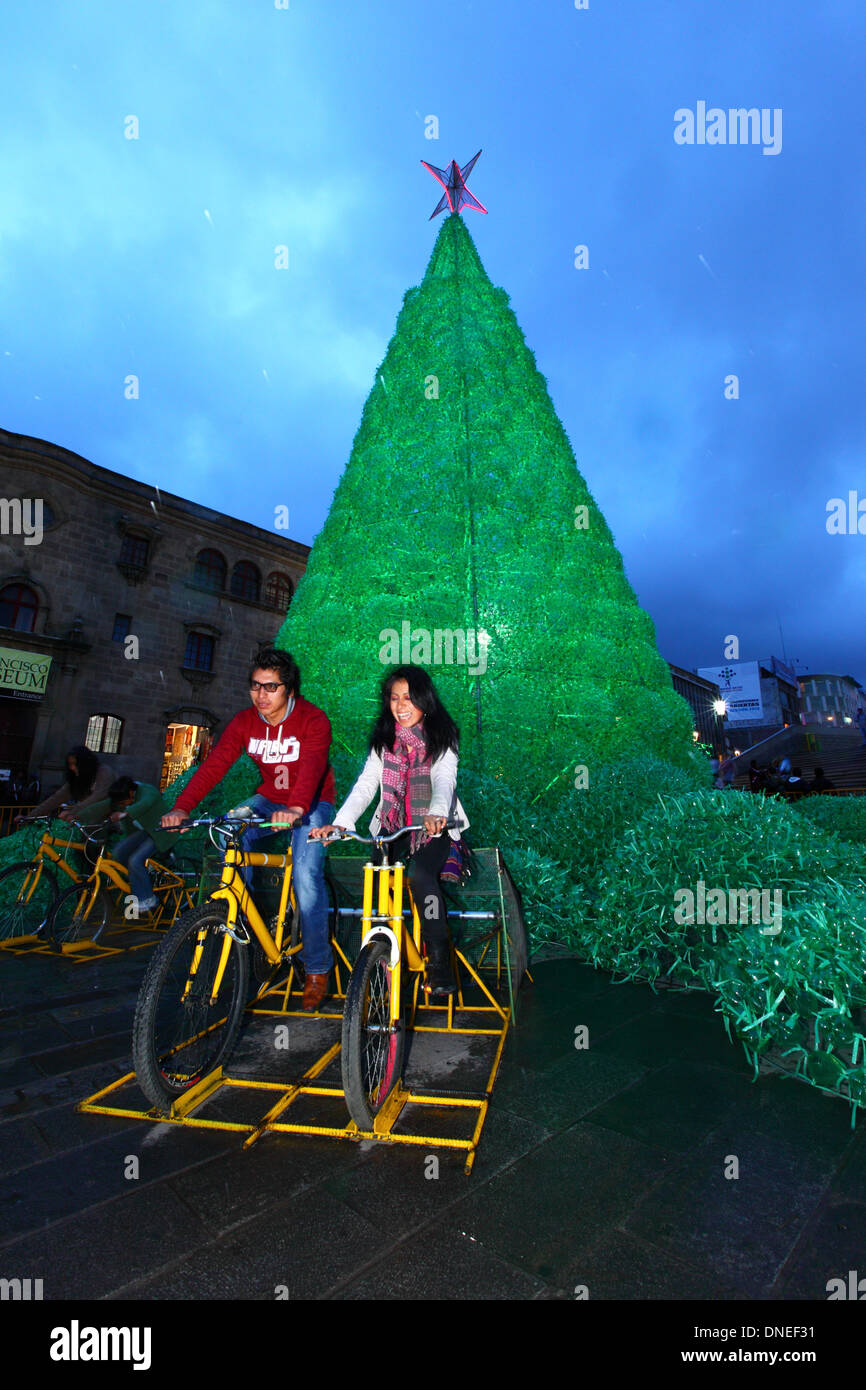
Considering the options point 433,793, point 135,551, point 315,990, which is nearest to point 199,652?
point 135,551

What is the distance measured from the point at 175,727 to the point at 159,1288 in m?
21.2

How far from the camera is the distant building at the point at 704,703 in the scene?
48375 millimetres

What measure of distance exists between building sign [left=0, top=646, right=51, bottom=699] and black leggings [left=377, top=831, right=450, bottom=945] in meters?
18.9

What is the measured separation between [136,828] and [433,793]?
180 inches

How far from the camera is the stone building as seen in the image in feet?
59.9

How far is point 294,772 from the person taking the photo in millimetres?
3656

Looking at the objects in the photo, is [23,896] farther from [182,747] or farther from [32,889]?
[182,747]

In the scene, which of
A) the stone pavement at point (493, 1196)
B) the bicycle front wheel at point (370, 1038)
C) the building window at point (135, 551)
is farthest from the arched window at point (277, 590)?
the bicycle front wheel at point (370, 1038)

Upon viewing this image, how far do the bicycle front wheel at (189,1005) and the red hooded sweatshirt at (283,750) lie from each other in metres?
0.90

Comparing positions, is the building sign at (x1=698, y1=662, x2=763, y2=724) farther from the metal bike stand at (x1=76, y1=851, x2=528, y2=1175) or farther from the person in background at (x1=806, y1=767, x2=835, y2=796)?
the metal bike stand at (x1=76, y1=851, x2=528, y2=1175)

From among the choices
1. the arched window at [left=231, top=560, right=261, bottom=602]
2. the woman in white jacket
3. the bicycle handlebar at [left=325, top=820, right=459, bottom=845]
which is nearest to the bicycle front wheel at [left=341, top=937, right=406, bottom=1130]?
the bicycle handlebar at [left=325, top=820, right=459, bottom=845]

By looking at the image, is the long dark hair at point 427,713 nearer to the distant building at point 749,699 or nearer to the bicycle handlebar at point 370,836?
the bicycle handlebar at point 370,836
